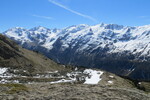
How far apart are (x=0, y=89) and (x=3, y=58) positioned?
11891cm

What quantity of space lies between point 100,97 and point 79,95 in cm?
218

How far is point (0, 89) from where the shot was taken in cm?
2681

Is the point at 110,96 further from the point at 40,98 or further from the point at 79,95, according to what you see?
the point at 40,98

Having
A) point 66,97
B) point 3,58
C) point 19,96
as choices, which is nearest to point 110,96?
point 66,97

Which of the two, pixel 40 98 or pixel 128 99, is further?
pixel 128 99

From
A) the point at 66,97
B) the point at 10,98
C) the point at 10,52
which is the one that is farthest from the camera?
the point at 10,52

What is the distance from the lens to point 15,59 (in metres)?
146

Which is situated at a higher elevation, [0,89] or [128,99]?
[0,89]

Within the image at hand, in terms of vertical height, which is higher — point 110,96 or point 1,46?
point 1,46

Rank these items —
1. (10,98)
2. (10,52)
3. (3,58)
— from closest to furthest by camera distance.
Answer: (10,98) → (3,58) → (10,52)

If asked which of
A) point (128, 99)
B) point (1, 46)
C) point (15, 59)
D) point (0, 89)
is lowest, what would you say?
point (128, 99)

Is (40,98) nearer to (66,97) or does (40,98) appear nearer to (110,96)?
(66,97)

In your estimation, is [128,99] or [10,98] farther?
[128,99]

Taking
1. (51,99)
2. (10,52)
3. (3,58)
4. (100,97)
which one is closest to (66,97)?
(51,99)
